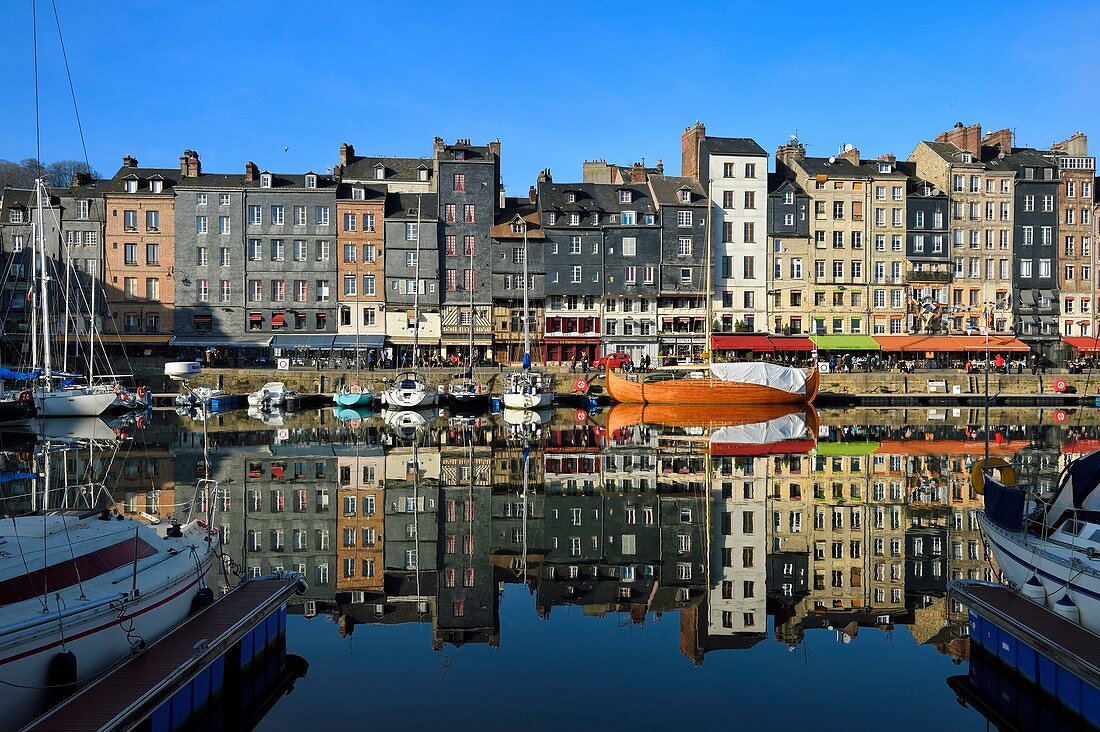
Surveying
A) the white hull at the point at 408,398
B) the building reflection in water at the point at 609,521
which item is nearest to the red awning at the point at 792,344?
the building reflection in water at the point at 609,521

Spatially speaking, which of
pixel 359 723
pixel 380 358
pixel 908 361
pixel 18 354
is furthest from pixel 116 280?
pixel 359 723

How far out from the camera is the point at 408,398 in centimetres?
5594

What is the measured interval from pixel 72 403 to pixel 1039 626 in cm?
5068

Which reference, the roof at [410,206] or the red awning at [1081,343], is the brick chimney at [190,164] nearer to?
the roof at [410,206]

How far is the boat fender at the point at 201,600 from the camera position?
530 inches

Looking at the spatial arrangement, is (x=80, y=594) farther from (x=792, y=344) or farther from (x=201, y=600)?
(x=792, y=344)

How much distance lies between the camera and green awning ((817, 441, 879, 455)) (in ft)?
121

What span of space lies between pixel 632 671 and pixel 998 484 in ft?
25.6

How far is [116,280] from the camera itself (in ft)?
222

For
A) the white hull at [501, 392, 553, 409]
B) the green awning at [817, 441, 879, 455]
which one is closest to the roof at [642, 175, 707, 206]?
the white hull at [501, 392, 553, 409]

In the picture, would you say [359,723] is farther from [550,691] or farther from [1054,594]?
[1054,594]

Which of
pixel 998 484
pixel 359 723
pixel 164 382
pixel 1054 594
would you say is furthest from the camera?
pixel 164 382

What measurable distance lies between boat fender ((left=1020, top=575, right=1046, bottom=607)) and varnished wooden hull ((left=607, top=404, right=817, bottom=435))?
30009 millimetres

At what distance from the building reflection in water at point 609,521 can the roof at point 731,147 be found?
35.8m
